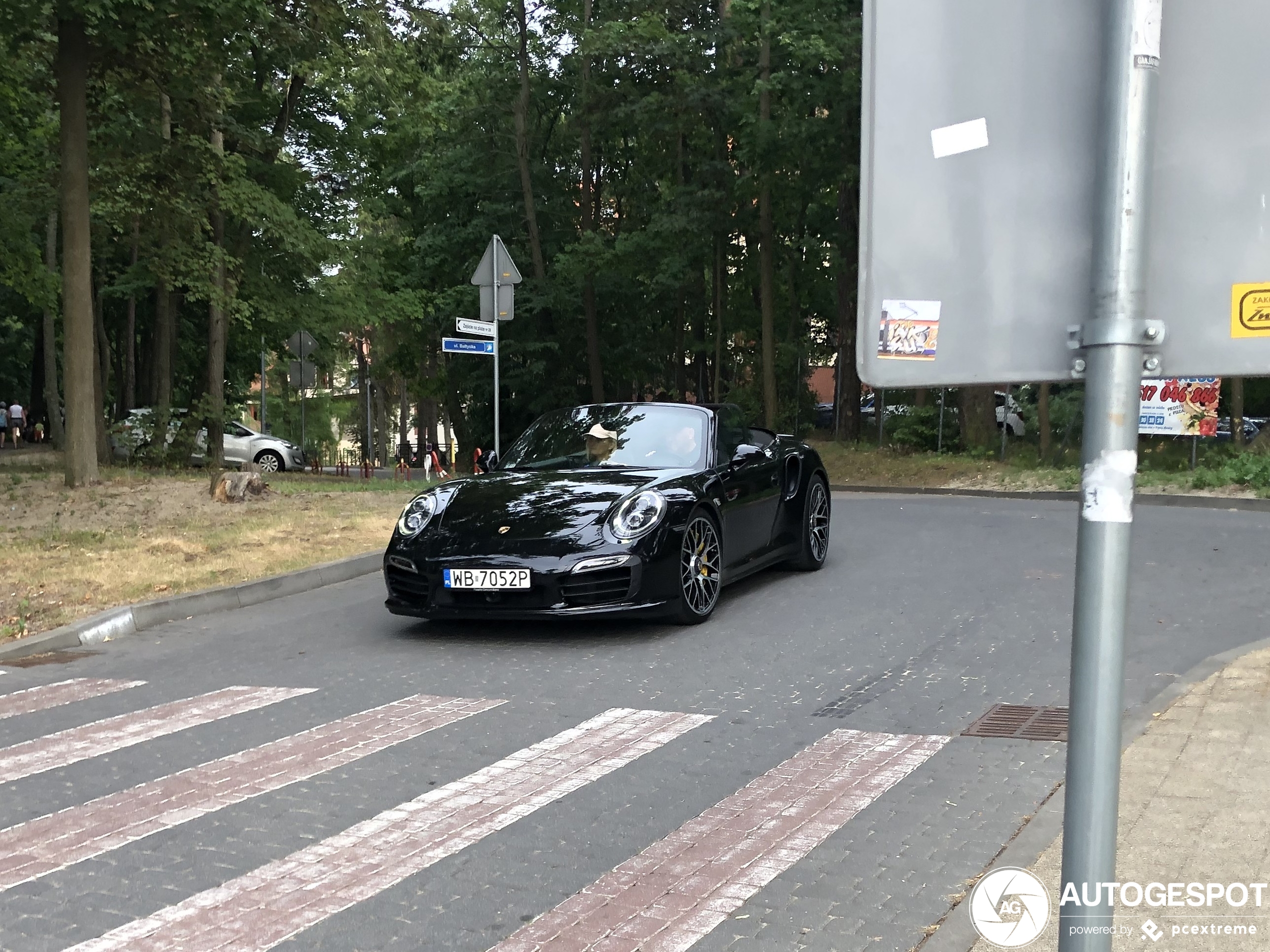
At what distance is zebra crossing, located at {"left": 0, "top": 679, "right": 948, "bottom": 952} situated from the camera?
3939 millimetres

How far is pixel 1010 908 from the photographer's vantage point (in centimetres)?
389


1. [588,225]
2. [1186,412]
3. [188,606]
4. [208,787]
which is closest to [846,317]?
[588,225]

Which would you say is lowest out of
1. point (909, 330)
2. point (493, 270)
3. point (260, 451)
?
point (260, 451)

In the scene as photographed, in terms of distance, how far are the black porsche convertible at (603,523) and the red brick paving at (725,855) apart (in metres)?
2.51

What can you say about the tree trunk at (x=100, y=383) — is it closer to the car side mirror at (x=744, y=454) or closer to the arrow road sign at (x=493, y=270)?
the arrow road sign at (x=493, y=270)

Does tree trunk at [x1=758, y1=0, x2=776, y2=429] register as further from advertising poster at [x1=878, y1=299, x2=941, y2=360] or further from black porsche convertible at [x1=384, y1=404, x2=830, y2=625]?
advertising poster at [x1=878, y1=299, x2=941, y2=360]

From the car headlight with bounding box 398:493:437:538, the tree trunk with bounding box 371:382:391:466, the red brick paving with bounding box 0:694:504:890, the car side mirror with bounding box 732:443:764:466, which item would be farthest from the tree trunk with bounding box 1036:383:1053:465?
the tree trunk with bounding box 371:382:391:466

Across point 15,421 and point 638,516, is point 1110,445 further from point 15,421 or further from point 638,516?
point 15,421

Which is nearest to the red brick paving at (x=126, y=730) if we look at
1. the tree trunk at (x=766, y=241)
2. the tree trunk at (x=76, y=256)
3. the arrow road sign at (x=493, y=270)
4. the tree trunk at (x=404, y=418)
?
the arrow road sign at (x=493, y=270)

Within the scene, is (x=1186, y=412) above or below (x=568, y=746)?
above

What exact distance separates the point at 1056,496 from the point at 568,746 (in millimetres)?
16035

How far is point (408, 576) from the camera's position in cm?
853

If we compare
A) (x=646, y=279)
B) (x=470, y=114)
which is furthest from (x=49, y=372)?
(x=646, y=279)

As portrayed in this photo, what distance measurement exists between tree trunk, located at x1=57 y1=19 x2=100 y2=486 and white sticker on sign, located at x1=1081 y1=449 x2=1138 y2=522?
57.7 feet
